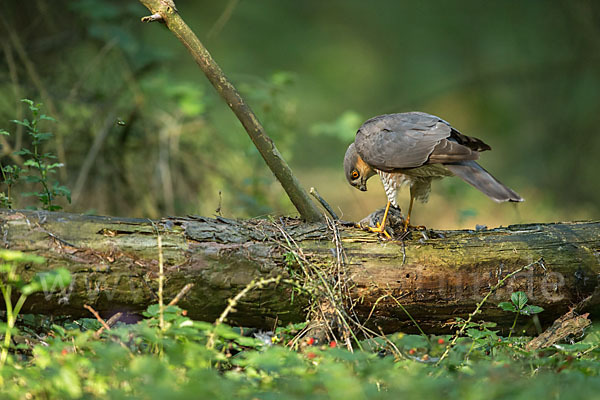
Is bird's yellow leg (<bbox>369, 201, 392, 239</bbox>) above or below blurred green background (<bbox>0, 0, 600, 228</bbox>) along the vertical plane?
below

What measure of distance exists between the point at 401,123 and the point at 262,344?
1829 mm

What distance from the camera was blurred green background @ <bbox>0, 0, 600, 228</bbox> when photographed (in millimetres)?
5562

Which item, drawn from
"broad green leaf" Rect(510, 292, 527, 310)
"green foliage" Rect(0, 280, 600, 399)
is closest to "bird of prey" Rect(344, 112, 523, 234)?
"broad green leaf" Rect(510, 292, 527, 310)

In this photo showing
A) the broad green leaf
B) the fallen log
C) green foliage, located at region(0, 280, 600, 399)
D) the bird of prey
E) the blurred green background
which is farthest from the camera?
the blurred green background

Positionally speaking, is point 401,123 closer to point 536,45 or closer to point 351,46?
point 536,45

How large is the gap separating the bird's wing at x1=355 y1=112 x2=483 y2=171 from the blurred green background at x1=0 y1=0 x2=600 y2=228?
0.45 metres

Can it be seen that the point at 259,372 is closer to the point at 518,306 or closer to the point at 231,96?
the point at 518,306

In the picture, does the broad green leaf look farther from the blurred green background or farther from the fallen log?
the blurred green background

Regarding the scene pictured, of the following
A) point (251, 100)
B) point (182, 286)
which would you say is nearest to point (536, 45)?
point (251, 100)

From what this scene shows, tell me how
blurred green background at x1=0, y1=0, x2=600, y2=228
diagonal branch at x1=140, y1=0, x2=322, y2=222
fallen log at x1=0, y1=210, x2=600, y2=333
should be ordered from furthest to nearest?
blurred green background at x1=0, y1=0, x2=600, y2=228 < diagonal branch at x1=140, y1=0, x2=322, y2=222 < fallen log at x1=0, y1=210, x2=600, y2=333

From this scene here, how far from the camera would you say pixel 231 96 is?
10.7 ft

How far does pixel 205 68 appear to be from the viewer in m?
3.25

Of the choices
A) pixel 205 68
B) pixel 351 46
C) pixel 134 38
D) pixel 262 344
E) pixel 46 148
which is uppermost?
pixel 351 46

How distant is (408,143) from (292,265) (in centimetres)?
115
